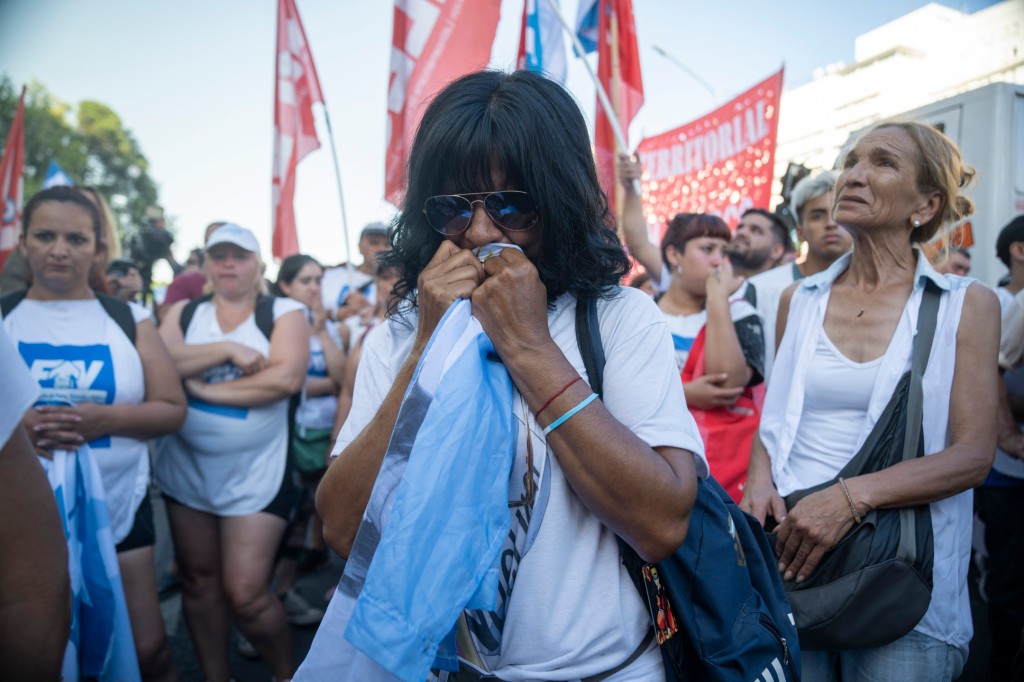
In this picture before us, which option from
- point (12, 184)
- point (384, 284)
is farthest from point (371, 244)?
point (12, 184)

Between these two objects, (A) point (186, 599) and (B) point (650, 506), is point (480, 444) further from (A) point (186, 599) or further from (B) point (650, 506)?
(A) point (186, 599)

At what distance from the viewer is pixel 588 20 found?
5.68 m

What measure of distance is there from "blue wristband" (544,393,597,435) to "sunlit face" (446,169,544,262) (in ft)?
1.33

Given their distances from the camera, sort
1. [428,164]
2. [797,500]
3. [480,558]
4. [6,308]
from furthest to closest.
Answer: [6,308] → [797,500] → [428,164] → [480,558]

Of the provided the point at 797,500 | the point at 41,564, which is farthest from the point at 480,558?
the point at 797,500

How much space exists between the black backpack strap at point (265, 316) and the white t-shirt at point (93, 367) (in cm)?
75

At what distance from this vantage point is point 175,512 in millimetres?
3312

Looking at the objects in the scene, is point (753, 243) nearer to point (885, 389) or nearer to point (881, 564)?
point (885, 389)

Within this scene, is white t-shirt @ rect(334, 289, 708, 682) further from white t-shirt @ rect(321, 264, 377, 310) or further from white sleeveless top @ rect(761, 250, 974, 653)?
white t-shirt @ rect(321, 264, 377, 310)

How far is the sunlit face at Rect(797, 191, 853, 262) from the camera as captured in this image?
3.58m

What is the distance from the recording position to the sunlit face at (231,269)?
3.75m

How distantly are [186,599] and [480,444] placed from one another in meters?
2.77

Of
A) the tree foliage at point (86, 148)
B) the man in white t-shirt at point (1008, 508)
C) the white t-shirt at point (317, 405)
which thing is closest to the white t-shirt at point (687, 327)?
the man in white t-shirt at point (1008, 508)

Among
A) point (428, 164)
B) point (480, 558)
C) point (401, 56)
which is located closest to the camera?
point (480, 558)
